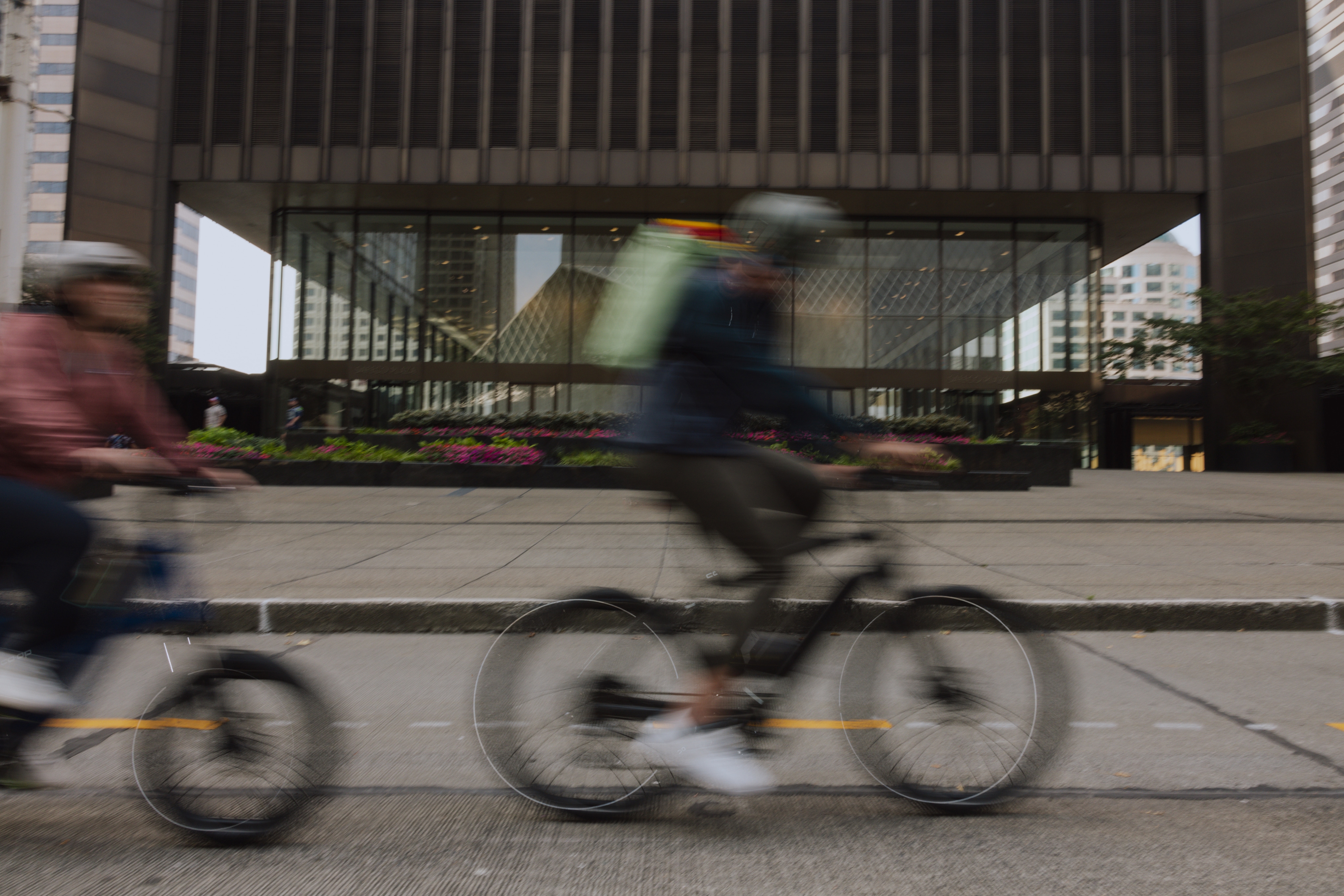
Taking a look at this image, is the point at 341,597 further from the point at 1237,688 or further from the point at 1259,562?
the point at 1259,562

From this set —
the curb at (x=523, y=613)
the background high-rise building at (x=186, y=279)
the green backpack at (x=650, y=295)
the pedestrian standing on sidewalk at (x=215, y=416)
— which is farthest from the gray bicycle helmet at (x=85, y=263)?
the background high-rise building at (x=186, y=279)

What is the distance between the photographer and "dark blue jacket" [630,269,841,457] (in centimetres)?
271

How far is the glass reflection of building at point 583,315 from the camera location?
28.6 meters

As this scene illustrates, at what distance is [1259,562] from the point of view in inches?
292

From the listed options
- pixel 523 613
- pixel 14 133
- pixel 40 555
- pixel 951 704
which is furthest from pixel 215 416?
pixel 951 704

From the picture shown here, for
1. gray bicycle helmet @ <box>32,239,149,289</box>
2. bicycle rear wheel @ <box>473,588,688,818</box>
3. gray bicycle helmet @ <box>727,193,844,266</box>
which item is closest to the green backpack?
gray bicycle helmet @ <box>727,193,844,266</box>

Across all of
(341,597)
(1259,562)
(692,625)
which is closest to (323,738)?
(692,625)

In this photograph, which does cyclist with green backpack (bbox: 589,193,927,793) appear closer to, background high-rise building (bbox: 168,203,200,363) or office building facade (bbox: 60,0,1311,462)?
office building facade (bbox: 60,0,1311,462)

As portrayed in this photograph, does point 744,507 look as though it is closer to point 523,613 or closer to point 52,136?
point 523,613

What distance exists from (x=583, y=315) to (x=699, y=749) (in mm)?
27438

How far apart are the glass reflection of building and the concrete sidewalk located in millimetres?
15025

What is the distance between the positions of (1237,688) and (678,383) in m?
3.61

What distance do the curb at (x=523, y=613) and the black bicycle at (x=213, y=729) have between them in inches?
111

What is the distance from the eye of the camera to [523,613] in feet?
17.9
